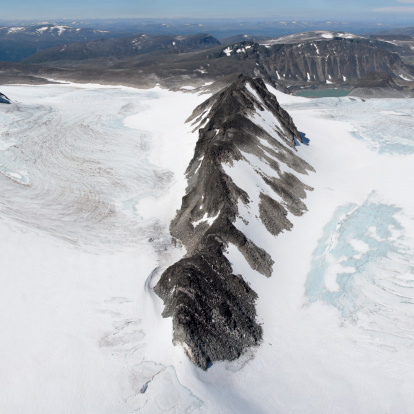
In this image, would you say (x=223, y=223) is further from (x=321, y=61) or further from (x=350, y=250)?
(x=321, y=61)

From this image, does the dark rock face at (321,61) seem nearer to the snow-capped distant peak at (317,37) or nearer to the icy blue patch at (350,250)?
the snow-capped distant peak at (317,37)

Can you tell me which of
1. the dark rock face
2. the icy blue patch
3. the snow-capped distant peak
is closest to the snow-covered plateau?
the icy blue patch

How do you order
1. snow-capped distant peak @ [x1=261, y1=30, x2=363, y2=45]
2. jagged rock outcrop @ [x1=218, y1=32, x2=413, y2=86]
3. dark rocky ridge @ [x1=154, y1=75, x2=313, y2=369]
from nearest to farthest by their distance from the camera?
1. dark rocky ridge @ [x1=154, y1=75, x2=313, y2=369]
2. jagged rock outcrop @ [x1=218, y1=32, x2=413, y2=86]
3. snow-capped distant peak @ [x1=261, y1=30, x2=363, y2=45]

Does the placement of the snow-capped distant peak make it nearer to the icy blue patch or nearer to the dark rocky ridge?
the dark rocky ridge

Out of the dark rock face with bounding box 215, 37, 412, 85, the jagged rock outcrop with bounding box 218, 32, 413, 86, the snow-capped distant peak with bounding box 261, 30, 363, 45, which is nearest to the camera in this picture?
the jagged rock outcrop with bounding box 218, 32, 413, 86

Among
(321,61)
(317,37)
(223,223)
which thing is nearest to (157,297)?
(223,223)

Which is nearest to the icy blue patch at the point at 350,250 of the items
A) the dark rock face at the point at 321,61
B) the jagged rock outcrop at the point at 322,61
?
the jagged rock outcrop at the point at 322,61

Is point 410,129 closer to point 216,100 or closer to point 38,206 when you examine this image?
point 216,100
